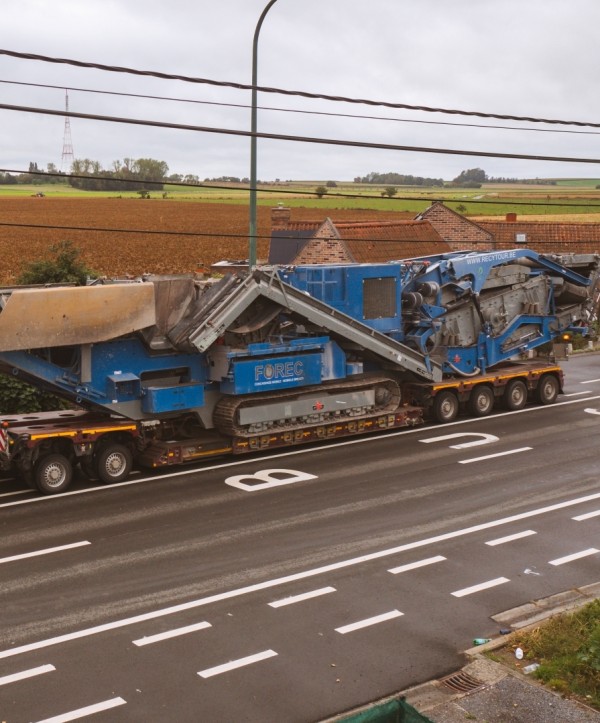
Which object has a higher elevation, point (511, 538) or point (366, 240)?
point (366, 240)

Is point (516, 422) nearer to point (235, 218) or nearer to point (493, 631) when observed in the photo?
point (493, 631)

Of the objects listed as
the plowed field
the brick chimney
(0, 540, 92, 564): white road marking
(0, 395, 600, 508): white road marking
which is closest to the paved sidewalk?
(0, 540, 92, 564): white road marking

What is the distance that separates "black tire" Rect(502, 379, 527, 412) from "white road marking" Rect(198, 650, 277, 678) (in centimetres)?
1400

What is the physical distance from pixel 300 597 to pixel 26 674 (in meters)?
3.29

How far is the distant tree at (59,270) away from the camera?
22.9 m

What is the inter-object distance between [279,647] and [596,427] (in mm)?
12828

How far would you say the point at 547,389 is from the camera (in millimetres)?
23844

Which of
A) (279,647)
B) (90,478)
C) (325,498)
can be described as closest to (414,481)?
(325,498)

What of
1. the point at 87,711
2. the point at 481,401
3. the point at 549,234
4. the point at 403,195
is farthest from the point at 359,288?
the point at 403,195

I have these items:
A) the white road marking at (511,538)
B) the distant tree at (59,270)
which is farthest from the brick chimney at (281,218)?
the white road marking at (511,538)

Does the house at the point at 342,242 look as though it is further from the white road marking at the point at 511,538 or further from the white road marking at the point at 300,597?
the white road marking at the point at 300,597

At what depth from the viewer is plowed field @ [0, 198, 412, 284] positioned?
49.2m

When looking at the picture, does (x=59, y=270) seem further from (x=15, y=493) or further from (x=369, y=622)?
(x=369, y=622)

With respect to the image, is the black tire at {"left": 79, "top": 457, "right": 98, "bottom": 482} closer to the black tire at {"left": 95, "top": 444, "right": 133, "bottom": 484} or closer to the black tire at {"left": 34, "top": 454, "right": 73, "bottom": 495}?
the black tire at {"left": 95, "top": 444, "right": 133, "bottom": 484}
